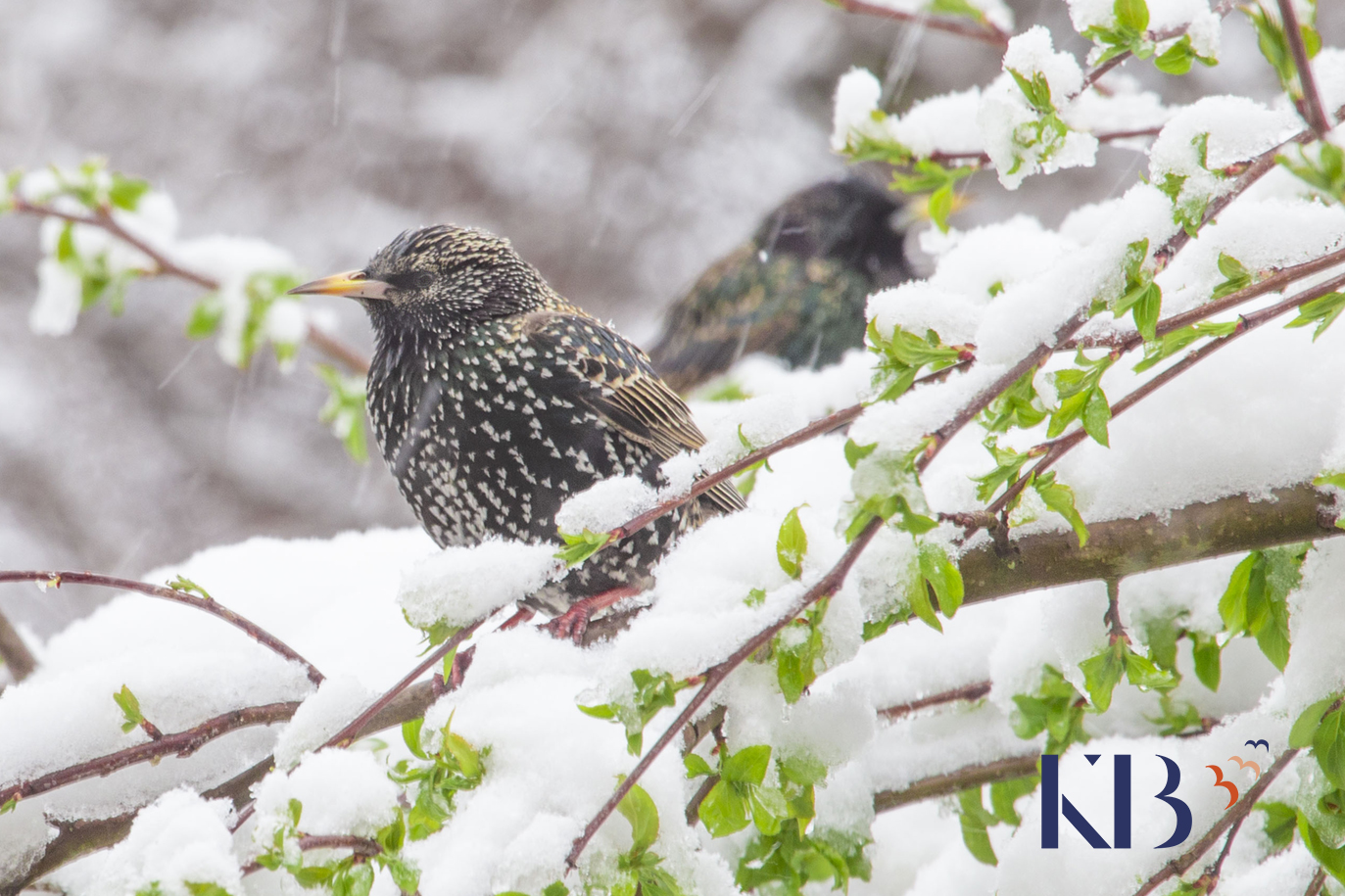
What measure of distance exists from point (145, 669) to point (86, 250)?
4.85 ft

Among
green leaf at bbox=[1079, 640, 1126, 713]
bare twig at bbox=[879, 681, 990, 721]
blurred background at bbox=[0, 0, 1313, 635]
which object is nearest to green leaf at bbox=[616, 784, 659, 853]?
green leaf at bbox=[1079, 640, 1126, 713]

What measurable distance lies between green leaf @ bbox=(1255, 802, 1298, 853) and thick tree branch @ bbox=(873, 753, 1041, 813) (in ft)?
1.09

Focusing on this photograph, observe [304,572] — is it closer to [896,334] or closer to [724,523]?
[724,523]

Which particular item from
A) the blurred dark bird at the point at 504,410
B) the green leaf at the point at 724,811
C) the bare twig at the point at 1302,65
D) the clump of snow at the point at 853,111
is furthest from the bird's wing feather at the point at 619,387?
the bare twig at the point at 1302,65

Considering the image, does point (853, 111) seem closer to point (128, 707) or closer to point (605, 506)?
point (605, 506)

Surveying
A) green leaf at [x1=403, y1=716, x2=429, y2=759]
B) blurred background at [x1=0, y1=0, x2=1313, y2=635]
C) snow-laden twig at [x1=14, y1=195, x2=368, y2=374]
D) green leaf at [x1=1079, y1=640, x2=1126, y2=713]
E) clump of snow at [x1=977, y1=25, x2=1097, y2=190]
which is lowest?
green leaf at [x1=403, y1=716, x2=429, y2=759]

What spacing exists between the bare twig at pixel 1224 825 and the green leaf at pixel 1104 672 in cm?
12

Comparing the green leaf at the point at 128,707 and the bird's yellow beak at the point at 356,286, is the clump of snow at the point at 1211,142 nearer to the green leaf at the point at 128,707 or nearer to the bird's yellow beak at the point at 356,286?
the green leaf at the point at 128,707

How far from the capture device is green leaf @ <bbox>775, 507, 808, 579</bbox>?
0.78 metres

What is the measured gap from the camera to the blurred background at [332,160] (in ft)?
18.1

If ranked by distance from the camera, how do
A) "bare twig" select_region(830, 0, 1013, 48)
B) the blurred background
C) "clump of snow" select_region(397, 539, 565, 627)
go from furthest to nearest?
the blurred background < "bare twig" select_region(830, 0, 1013, 48) < "clump of snow" select_region(397, 539, 565, 627)

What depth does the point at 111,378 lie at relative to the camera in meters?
5.63

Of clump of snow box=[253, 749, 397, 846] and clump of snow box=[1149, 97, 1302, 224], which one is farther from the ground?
clump of snow box=[1149, 97, 1302, 224]

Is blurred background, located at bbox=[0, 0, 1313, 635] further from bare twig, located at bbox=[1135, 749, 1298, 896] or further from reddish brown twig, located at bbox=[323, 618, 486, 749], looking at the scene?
bare twig, located at bbox=[1135, 749, 1298, 896]
